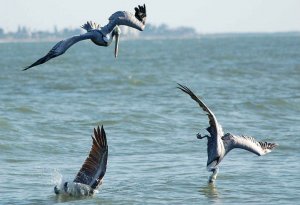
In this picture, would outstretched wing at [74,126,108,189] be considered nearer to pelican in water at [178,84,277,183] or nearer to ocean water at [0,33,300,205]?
ocean water at [0,33,300,205]

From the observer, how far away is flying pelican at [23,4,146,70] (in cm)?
A: 1327

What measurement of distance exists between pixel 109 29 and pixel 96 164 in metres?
2.02

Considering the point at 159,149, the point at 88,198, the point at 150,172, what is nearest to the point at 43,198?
the point at 88,198

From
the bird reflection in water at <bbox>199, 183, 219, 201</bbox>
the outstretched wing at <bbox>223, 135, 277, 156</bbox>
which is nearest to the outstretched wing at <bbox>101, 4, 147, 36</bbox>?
the outstretched wing at <bbox>223, 135, 277, 156</bbox>

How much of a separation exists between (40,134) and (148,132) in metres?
2.53

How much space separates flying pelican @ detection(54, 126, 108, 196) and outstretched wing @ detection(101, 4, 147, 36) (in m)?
1.65

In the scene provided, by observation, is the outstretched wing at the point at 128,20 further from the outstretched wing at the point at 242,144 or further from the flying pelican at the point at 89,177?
the outstretched wing at the point at 242,144

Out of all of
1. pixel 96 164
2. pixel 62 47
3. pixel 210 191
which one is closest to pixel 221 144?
pixel 210 191

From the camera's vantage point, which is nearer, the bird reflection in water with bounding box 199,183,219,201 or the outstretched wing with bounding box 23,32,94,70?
the outstretched wing with bounding box 23,32,94,70

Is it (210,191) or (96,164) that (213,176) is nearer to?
(210,191)

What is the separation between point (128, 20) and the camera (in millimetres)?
14008

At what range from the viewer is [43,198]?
14.3 meters

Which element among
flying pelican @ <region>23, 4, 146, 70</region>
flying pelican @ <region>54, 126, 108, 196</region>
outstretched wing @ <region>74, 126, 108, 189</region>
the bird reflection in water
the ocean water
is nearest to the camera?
flying pelican @ <region>23, 4, 146, 70</region>

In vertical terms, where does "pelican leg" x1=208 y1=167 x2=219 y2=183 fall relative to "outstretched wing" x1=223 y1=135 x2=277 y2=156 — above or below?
below
